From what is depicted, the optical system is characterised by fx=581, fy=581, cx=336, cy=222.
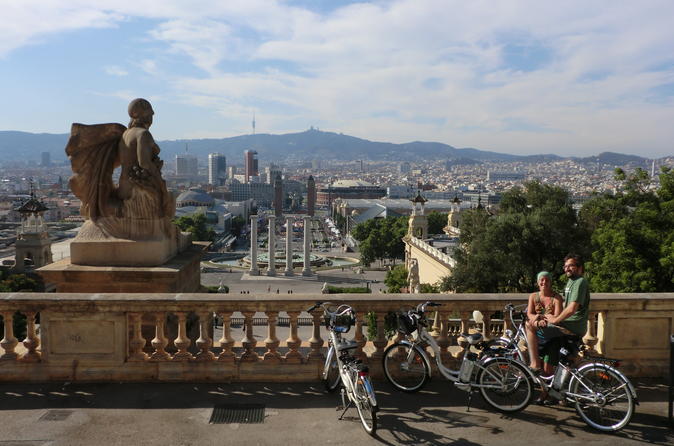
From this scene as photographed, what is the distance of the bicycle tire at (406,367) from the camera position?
6629 mm

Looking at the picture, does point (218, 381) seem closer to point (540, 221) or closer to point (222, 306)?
point (222, 306)

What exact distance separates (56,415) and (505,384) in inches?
185

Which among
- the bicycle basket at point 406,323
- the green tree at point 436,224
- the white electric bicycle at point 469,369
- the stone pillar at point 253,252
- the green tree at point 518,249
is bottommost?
the stone pillar at point 253,252

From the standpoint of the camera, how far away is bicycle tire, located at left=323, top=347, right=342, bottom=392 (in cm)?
649

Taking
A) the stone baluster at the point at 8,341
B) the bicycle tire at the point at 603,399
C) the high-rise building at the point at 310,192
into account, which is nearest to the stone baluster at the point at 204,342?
the stone baluster at the point at 8,341

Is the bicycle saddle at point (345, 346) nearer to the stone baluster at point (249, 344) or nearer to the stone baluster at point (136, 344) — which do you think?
the stone baluster at point (249, 344)

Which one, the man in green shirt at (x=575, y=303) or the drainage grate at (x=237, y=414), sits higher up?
the man in green shirt at (x=575, y=303)

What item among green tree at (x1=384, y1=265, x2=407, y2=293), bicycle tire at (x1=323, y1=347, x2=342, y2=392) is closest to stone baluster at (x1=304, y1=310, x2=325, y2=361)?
bicycle tire at (x1=323, y1=347, x2=342, y2=392)

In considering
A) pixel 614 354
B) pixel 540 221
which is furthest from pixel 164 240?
pixel 540 221

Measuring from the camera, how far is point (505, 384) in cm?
611

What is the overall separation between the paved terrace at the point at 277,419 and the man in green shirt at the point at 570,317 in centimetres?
69

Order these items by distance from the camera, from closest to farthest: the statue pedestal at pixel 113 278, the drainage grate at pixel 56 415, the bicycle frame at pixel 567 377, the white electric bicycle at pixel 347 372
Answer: the white electric bicycle at pixel 347 372 < the bicycle frame at pixel 567 377 < the drainage grate at pixel 56 415 < the statue pedestal at pixel 113 278

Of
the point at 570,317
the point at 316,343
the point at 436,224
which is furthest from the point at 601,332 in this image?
the point at 436,224

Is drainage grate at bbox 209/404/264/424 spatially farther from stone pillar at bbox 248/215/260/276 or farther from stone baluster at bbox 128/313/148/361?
stone pillar at bbox 248/215/260/276
